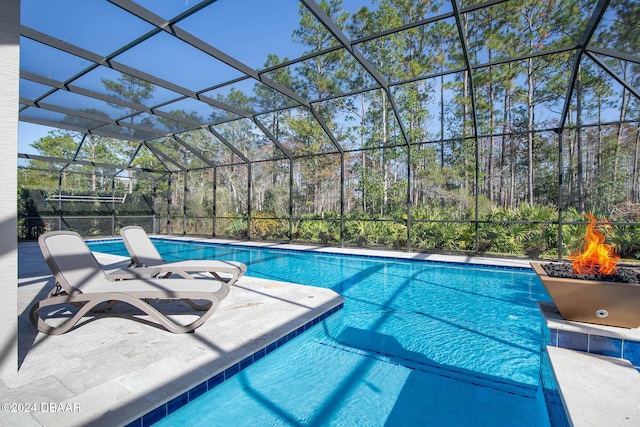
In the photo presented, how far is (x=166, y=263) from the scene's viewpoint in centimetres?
499

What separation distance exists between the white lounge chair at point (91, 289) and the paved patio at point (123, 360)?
0.47ft

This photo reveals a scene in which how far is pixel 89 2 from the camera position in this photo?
4.41 m

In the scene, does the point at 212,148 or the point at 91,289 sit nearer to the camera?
the point at 91,289

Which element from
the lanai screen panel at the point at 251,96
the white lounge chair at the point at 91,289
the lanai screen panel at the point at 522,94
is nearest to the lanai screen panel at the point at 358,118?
the lanai screen panel at the point at 522,94

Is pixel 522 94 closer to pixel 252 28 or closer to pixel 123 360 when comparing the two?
pixel 252 28

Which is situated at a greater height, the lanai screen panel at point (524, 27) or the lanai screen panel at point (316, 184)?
the lanai screen panel at point (524, 27)

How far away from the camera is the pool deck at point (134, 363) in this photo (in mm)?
1853

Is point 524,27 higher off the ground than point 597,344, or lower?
higher

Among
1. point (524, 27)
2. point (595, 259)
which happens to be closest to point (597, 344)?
point (595, 259)

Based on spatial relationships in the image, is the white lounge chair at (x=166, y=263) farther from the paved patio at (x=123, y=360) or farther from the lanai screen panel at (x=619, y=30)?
the lanai screen panel at (x=619, y=30)

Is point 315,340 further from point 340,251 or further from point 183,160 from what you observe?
point 183,160

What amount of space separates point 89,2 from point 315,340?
18.0ft

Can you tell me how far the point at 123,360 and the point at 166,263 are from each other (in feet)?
8.44

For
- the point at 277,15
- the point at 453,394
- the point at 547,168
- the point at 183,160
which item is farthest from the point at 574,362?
the point at 183,160
